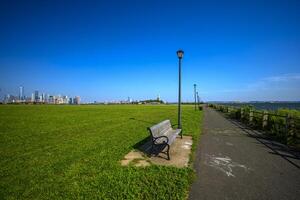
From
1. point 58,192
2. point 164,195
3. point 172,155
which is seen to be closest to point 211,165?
point 172,155

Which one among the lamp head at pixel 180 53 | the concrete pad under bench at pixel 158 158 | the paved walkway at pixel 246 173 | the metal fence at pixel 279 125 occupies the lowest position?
the paved walkway at pixel 246 173

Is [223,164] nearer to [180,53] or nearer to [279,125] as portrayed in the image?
[180,53]

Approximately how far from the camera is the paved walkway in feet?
13.4

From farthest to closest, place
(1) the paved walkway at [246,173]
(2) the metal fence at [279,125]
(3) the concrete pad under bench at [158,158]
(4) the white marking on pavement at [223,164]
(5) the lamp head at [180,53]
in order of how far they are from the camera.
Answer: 1. (5) the lamp head at [180,53]
2. (2) the metal fence at [279,125]
3. (3) the concrete pad under bench at [158,158]
4. (4) the white marking on pavement at [223,164]
5. (1) the paved walkway at [246,173]

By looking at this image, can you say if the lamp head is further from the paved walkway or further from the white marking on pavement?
the white marking on pavement

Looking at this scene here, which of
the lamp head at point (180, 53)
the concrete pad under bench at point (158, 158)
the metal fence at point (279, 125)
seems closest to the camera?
the concrete pad under bench at point (158, 158)

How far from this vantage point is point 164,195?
399 cm

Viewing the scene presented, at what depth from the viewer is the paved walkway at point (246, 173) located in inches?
161

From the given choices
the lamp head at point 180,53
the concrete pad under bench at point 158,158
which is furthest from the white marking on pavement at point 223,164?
the lamp head at point 180,53

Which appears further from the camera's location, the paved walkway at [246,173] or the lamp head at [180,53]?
the lamp head at [180,53]

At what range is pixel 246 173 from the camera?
17.0 feet

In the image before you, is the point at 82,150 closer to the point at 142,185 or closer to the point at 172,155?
the point at 172,155

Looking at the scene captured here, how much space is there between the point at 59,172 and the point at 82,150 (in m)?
2.36

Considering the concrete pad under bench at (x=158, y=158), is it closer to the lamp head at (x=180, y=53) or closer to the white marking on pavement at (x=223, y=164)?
the white marking on pavement at (x=223, y=164)
